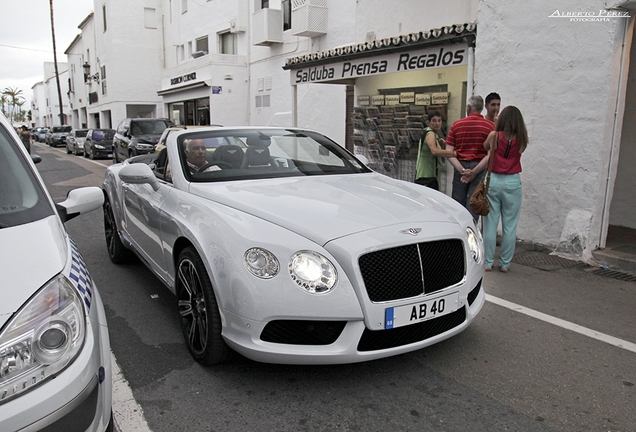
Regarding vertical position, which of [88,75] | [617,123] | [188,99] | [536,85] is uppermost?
[88,75]

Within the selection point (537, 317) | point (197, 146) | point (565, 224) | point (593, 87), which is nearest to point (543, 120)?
point (593, 87)

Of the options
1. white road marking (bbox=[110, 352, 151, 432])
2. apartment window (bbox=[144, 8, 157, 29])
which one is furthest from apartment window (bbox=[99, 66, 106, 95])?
white road marking (bbox=[110, 352, 151, 432])

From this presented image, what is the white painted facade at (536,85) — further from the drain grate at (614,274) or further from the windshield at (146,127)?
the windshield at (146,127)

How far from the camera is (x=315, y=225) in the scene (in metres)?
2.74

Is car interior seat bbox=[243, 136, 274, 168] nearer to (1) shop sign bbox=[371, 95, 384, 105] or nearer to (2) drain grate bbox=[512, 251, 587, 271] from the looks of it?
(2) drain grate bbox=[512, 251, 587, 271]

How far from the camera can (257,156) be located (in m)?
3.99

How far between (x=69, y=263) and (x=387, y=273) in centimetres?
151

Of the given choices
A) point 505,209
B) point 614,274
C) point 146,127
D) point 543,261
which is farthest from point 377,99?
point 146,127

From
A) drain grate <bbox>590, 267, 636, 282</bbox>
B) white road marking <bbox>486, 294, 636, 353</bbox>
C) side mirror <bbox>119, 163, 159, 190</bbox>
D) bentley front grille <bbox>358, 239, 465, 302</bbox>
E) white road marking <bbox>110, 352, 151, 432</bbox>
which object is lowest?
drain grate <bbox>590, 267, 636, 282</bbox>

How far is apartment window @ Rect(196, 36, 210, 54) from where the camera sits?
958 inches

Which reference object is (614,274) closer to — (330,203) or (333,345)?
(330,203)

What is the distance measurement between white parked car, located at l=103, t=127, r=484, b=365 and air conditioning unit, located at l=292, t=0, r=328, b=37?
11903 mm

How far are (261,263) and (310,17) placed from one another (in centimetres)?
1324

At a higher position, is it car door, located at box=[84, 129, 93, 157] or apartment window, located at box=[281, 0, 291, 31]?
apartment window, located at box=[281, 0, 291, 31]
